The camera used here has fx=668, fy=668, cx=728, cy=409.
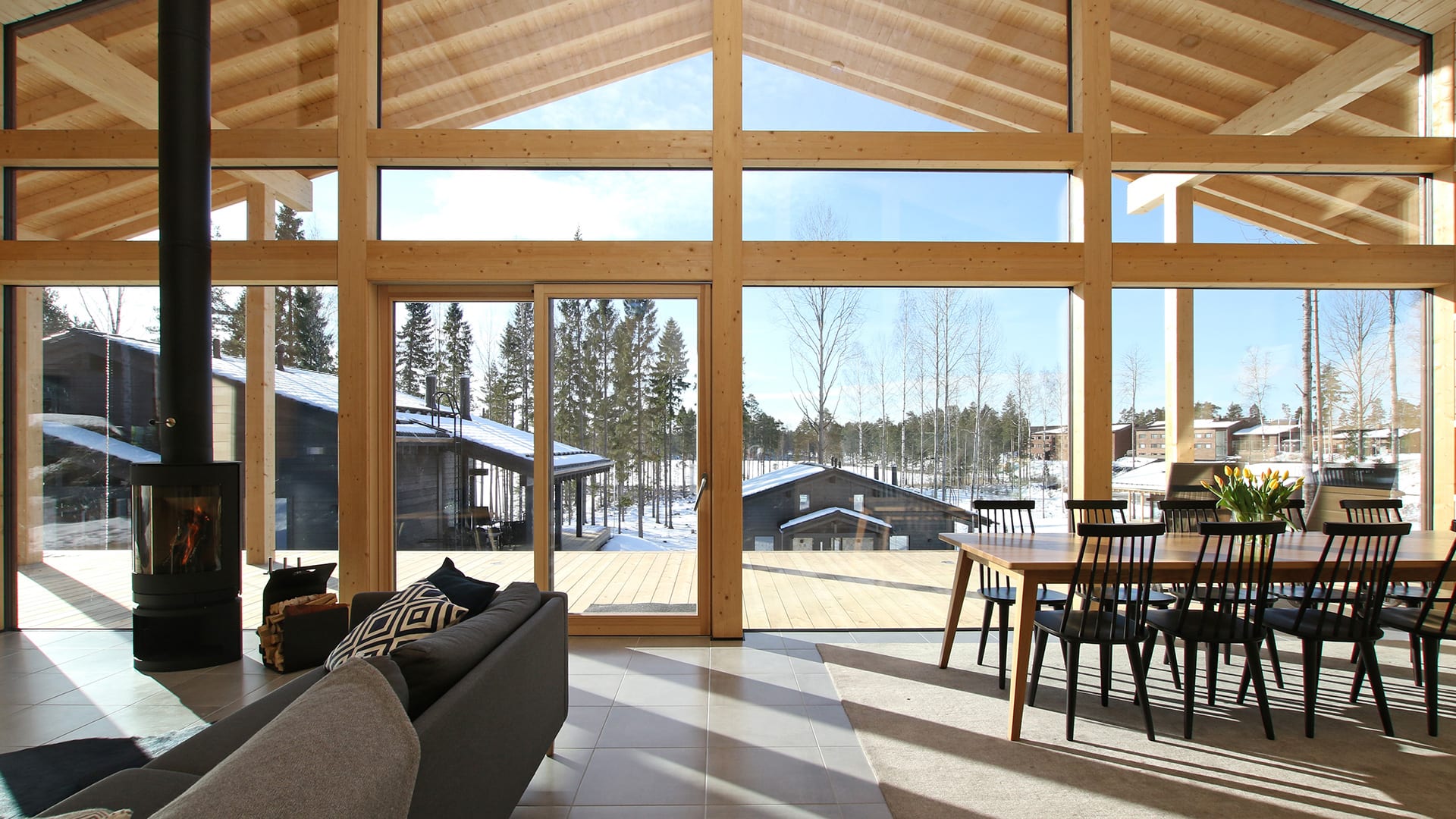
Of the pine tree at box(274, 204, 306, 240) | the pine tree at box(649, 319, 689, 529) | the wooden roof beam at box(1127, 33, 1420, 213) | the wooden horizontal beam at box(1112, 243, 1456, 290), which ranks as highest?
the wooden roof beam at box(1127, 33, 1420, 213)

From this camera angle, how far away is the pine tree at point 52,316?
482 cm

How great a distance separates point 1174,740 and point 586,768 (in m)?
2.64

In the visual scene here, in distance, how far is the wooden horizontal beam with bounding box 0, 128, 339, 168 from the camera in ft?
15.2

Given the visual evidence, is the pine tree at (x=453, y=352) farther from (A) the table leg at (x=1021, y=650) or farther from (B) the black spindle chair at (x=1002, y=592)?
(A) the table leg at (x=1021, y=650)

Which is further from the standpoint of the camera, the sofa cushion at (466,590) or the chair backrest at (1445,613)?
the chair backrest at (1445,613)

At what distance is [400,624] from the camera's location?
2.29 m

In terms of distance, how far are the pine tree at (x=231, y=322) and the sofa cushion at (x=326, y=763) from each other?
4.38 meters

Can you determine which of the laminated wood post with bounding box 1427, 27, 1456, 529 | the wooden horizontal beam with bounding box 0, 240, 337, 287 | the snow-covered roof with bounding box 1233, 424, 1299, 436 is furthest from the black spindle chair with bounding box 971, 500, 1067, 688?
the wooden horizontal beam with bounding box 0, 240, 337, 287

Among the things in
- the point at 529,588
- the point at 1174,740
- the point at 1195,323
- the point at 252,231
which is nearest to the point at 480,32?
the point at 252,231

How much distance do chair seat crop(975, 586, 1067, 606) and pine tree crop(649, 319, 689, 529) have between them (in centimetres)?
218

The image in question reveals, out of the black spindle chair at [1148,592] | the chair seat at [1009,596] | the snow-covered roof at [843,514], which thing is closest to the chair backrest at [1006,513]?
the black spindle chair at [1148,592]

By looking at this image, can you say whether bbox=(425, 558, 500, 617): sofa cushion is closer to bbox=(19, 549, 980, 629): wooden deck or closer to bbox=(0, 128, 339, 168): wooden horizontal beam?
bbox=(19, 549, 980, 629): wooden deck

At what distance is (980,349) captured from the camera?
4.89m

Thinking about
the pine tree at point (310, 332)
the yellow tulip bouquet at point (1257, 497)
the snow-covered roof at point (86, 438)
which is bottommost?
the yellow tulip bouquet at point (1257, 497)
